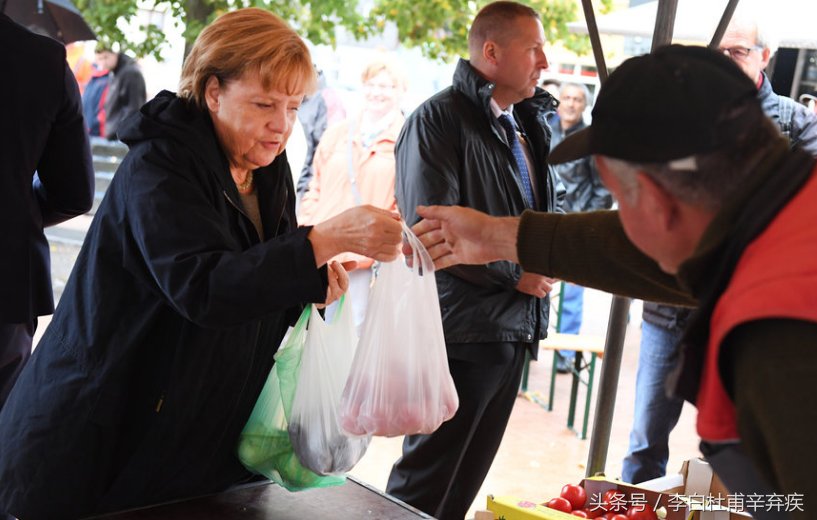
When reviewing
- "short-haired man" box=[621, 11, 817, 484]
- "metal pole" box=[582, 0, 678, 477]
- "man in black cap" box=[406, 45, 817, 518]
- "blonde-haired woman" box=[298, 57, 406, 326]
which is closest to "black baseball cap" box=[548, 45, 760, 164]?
"man in black cap" box=[406, 45, 817, 518]

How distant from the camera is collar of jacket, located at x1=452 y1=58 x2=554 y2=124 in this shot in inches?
139

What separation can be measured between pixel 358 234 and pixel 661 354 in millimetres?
2452

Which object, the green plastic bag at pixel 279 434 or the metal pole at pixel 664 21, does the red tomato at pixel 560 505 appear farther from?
the metal pole at pixel 664 21

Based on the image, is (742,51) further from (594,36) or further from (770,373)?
(770,373)

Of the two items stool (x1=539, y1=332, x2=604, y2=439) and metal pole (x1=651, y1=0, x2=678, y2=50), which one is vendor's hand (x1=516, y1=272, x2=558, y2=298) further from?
stool (x1=539, y1=332, x2=604, y2=439)

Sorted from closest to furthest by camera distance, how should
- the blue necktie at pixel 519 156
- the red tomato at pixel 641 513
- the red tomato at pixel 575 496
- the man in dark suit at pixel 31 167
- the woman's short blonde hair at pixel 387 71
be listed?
the man in dark suit at pixel 31 167
the red tomato at pixel 641 513
the red tomato at pixel 575 496
the blue necktie at pixel 519 156
the woman's short blonde hair at pixel 387 71

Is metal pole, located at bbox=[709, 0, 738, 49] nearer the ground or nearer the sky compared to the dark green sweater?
nearer the sky

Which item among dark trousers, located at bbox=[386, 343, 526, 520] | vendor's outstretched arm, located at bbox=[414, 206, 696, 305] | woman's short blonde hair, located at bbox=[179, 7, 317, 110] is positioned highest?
woman's short blonde hair, located at bbox=[179, 7, 317, 110]

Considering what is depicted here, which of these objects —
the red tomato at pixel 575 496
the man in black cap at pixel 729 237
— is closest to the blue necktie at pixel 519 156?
the red tomato at pixel 575 496

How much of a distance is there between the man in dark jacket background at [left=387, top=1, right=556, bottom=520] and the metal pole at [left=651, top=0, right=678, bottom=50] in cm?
51

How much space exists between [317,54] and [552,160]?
7.25m

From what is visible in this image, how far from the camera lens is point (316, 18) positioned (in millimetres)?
5949

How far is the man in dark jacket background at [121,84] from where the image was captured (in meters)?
6.68

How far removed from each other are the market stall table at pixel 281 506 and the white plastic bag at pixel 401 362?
0.16 metres
